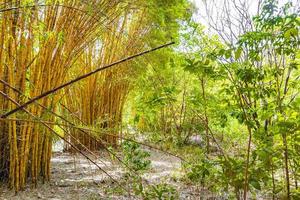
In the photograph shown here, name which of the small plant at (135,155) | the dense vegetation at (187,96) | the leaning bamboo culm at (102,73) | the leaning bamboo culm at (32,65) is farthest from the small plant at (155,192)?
the leaning bamboo culm at (102,73)

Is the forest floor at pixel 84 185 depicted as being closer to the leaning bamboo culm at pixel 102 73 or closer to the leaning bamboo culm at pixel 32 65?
the leaning bamboo culm at pixel 32 65

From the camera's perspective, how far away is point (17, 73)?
8.63ft

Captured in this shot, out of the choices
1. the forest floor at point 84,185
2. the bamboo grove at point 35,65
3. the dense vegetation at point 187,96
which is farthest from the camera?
the forest floor at point 84,185

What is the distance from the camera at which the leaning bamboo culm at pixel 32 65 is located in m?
2.54

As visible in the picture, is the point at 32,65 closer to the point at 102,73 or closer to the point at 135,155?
the point at 135,155

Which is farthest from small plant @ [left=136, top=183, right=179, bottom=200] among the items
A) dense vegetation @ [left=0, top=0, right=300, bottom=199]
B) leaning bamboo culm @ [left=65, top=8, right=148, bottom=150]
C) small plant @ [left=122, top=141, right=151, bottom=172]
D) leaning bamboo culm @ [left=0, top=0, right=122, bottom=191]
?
leaning bamboo culm @ [left=65, top=8, right=148, bottom=150]

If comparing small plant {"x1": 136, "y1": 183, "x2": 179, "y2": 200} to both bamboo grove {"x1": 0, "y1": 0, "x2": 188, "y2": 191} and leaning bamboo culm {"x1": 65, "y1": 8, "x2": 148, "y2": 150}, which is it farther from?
leaning bamboo culm {"x1": 65, "y1": 8, "x2": 148, "y2": 150}

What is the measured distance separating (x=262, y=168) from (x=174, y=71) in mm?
4385

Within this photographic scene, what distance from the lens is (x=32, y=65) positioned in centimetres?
284

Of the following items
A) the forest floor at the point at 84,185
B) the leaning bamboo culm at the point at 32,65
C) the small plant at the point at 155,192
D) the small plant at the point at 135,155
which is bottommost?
the forest floor at the point at 84,185

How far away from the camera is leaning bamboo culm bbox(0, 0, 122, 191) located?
2.54 meters

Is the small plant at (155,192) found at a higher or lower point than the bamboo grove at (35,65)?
lower

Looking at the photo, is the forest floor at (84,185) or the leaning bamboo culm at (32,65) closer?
the leaning bamboo culm at (32,65)

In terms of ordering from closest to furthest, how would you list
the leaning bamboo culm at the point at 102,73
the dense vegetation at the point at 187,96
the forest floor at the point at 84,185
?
the dense vegetation at the point at 187,96 < the forest floor at the point at 84,185 < the leaning bamboo culm at the point at 102,73
